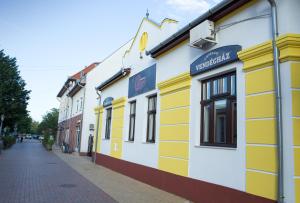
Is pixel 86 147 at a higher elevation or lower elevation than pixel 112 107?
lower

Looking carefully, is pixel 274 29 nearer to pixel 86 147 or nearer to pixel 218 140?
pixel 218 140

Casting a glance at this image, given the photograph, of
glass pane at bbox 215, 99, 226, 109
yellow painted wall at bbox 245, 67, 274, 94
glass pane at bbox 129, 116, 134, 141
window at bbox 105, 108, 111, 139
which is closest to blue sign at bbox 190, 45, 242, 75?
yellow painted wall at bbox 245, 67, 274, 94

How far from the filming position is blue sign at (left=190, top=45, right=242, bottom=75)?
668 cm

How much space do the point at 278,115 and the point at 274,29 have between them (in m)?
1.71

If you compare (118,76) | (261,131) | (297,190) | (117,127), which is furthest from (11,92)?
(297,190)

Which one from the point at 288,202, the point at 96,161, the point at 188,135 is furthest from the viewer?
the point at 96,161

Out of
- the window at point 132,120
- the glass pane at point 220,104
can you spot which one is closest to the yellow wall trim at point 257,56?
the glass pane at point 220,104

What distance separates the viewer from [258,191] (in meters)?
5.62

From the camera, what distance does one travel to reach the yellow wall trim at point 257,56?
574cm

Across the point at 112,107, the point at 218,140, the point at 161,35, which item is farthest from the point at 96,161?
the point at 218,140

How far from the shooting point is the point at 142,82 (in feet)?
38.7

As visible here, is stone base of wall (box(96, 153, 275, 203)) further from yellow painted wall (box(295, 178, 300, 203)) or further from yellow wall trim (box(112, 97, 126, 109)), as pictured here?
yellow wall trim (box(112, 97, 126, 109))

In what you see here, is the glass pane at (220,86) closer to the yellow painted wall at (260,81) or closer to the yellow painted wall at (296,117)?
the yellow painted wall at (260,81)


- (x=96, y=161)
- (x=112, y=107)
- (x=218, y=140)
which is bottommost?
(x=96, y=161)
